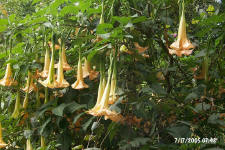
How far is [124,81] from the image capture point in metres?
1.56

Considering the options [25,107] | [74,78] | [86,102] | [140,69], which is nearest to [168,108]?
[140,69]

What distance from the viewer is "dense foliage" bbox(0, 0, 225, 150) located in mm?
1360

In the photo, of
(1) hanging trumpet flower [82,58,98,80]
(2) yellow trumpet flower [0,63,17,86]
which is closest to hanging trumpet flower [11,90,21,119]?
(2) yellow trumpet flower [0,63,17,86]

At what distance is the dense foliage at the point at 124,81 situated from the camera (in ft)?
4.46

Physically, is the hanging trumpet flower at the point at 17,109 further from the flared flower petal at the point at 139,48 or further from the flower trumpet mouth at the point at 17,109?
the flared flower petal at the point at 139,48

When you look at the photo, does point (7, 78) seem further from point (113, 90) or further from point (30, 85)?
point (113, 90)

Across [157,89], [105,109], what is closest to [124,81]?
[157,89]

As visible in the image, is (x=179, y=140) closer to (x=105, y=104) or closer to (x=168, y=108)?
(x=168, y=108)

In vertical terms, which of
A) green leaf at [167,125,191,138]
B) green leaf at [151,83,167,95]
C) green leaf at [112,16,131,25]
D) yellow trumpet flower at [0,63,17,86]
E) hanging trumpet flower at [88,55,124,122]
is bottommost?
green leaf at [167,125,191,138]

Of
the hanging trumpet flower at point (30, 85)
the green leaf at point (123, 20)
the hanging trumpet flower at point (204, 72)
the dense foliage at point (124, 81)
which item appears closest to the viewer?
the green leaf at point (123, 20)

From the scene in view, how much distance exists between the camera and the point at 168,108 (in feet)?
Result: 4.58

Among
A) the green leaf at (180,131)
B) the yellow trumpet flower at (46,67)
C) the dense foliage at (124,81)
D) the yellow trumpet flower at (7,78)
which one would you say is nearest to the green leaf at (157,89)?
the dense foliage at (124,81)

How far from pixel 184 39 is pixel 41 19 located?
32.9 inches

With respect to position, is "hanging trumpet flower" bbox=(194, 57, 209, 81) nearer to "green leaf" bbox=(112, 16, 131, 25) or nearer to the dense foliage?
the dense foliage
